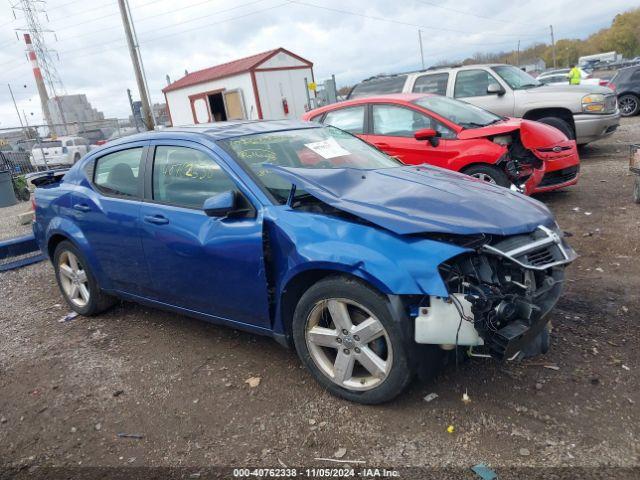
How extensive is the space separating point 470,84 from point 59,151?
16743 millimetres

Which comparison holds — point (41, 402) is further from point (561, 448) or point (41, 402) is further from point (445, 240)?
point (561, 448)

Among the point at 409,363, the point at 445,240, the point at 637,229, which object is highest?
the point at 445,240

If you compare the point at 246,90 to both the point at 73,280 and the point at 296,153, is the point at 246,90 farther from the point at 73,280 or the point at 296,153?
the point at 296,153

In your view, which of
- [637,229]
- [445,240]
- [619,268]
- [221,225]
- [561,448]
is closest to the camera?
[561,448]

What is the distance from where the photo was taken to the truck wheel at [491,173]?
6.29 m

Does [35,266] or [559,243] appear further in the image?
[35,266]

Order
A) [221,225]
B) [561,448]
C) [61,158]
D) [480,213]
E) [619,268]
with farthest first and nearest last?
[61,158], [619,268], [221,225], [480,213], [561,448]

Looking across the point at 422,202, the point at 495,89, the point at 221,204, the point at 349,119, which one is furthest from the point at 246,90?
the point at 422,202

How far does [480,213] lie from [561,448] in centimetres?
126

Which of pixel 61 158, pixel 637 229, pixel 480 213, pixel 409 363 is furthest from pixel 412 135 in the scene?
pixel 61 158

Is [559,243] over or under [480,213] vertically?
under

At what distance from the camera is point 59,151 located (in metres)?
20.1

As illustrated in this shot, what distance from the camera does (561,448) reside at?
8.20 feet

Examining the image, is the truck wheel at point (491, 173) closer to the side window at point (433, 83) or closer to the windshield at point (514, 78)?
the side window at point (433, 83)
